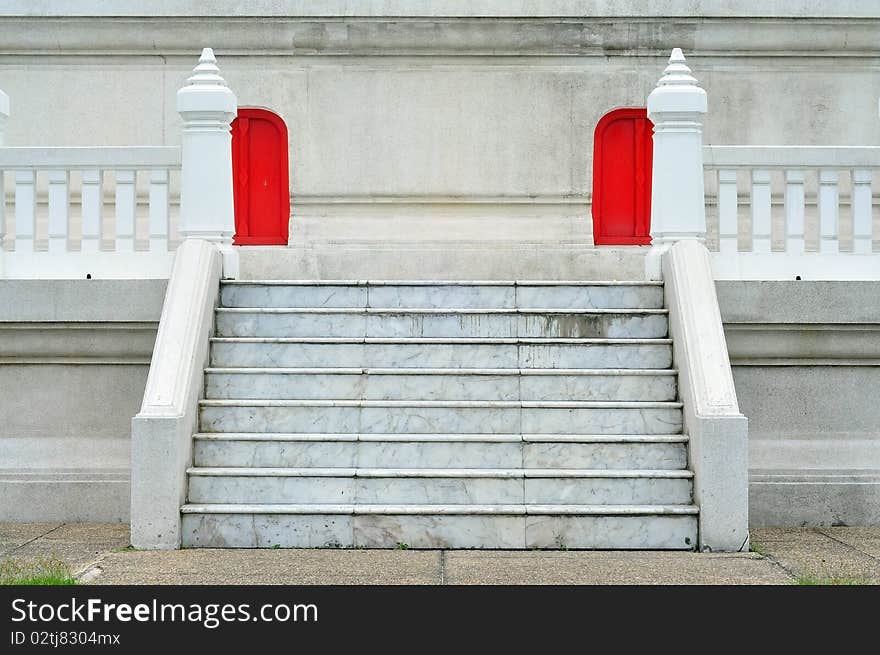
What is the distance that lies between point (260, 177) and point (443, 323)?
5.82 m

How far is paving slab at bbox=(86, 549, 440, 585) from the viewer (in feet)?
26.9

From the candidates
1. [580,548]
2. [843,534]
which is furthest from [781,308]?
[580,548]

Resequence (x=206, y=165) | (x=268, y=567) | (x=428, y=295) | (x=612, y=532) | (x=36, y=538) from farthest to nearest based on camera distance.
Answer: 1. (x=206, y=165)
2. (x=428, y=295)
3. (x=36, y=538)
4. (x=612, y=532)
5. (x=268, y=567)

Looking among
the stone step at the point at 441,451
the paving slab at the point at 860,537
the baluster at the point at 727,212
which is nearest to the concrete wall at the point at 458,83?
the baluster at the point at 727,212

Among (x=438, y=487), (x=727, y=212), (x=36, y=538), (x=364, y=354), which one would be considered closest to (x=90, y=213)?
(x=364, y=354)

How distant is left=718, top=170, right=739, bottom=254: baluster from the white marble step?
1031 mm

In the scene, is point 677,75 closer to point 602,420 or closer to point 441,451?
point 602,420

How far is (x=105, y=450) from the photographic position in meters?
11.4

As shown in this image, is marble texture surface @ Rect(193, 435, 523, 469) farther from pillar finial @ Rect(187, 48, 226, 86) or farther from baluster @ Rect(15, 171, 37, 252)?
pillar finial @ Rect(187, 48, 226, 86)

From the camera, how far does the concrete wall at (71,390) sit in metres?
11.2

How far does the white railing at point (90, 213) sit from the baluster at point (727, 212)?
179 inches

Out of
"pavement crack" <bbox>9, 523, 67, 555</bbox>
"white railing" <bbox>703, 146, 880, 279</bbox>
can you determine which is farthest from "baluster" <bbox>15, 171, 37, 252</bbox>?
"white railing" <bbox>703, 146, 880, 279</bbox>

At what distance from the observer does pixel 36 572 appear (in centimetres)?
841

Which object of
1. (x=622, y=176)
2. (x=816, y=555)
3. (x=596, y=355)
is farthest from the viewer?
(x=622, y=176)
